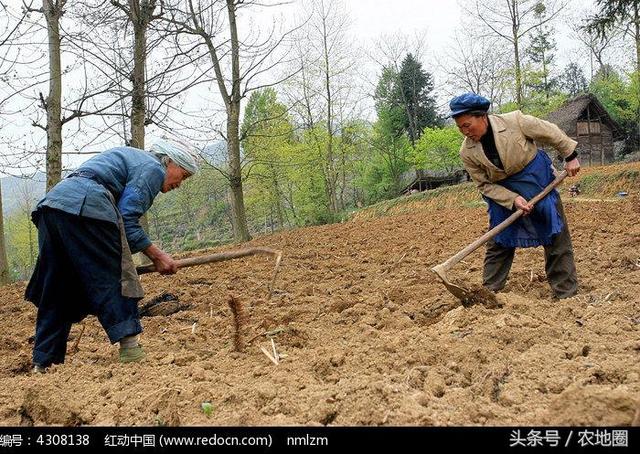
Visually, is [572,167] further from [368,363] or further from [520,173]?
[368,363]

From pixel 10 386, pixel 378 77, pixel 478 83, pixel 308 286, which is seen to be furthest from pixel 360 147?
pixel 10 386

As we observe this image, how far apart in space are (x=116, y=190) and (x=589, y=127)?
33.1 metres

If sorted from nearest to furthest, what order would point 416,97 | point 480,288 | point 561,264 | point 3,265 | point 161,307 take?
point 480,288
point 561,264
point 161,307
point 3,265
point 416,97

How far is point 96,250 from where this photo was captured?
3.13m

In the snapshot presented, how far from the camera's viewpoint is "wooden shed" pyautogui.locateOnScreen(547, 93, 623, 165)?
101 feet

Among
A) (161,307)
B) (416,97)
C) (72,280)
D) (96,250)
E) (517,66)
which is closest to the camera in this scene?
(96,250)

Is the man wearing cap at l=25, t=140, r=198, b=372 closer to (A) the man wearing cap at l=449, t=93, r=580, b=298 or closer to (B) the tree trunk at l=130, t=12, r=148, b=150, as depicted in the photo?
(A) the man wearing cap at l=449, t=93, r=580, b=298

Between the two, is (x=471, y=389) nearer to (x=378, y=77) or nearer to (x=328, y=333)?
(x=328, y=333)

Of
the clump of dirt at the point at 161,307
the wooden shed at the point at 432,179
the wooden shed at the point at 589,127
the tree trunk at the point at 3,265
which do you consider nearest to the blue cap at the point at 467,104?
the clump of dirt at the point at 161,307

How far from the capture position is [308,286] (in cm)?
548

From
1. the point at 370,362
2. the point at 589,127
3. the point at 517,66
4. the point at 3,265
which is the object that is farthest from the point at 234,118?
the point at 589,127

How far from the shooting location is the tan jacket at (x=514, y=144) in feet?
13.3

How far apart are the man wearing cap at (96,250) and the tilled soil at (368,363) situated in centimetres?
24

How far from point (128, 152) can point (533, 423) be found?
9.02 ft
